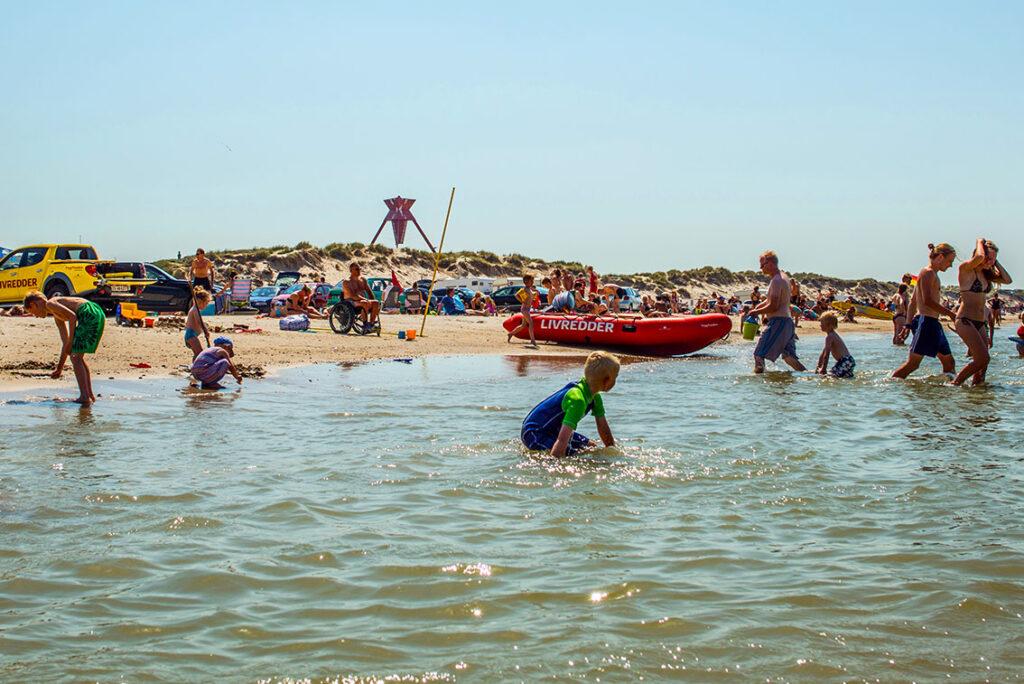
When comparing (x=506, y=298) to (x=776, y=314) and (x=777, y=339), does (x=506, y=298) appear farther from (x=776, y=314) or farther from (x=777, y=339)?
(x=776, y=314)

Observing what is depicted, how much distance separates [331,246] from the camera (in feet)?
166

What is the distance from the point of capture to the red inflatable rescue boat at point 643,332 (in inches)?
763

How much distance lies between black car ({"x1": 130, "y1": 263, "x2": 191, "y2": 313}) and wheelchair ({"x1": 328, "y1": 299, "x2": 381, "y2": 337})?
474 cm

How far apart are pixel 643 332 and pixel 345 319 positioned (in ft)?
19.3

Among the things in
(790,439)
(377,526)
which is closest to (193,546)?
(377,526)

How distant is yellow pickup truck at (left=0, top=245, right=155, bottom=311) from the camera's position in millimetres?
23281

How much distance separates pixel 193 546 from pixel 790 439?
5419 mm

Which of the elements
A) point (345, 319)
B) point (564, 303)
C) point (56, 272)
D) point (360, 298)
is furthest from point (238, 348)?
point (56, 272)

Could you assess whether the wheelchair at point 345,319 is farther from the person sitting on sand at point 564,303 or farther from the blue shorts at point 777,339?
the blue shorts at point 777,339

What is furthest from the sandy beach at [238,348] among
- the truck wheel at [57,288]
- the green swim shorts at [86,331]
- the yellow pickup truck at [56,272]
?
the truck wheel at [57,288]

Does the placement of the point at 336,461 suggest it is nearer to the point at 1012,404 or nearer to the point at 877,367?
the point at 1012,404

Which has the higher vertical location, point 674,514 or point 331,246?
point 331,246

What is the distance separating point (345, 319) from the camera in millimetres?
20375

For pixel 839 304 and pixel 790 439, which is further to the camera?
pixel 839 304
